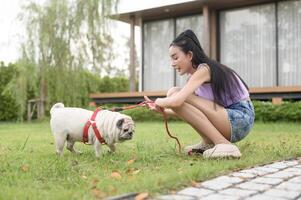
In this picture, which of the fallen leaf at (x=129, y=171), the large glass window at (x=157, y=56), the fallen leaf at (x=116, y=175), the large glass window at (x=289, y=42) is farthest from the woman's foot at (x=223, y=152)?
the large glass window at (x=157, y=56)

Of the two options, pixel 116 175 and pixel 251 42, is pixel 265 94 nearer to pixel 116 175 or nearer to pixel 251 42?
pixel 251 42

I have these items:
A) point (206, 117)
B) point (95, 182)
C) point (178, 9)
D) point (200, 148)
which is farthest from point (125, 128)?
point (178, 9)

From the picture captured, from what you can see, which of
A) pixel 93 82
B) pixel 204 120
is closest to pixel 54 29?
pixel 93 82

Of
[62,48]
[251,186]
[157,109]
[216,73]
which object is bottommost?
[251,186]

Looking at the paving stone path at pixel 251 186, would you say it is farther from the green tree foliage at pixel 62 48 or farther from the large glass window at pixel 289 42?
the green tree foliage at pixel 62 48

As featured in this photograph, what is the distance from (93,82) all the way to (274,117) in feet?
21.8

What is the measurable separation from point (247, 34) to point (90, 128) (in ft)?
36.8

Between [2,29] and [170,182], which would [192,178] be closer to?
[170,182]

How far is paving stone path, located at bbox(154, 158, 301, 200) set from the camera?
302cm

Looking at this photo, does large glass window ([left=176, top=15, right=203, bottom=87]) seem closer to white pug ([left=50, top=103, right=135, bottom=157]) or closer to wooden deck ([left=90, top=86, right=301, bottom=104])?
wooden deck ([left=90, top=86, right=301, bottom=104])

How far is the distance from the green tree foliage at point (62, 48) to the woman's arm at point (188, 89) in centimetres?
1100

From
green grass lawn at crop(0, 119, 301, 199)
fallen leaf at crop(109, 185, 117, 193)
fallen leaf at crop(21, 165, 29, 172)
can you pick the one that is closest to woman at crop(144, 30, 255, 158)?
green grass lawn at crop(0, 119, 301, 199)

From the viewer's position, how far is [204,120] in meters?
4.75

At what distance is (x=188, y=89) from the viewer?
15.0 ft
